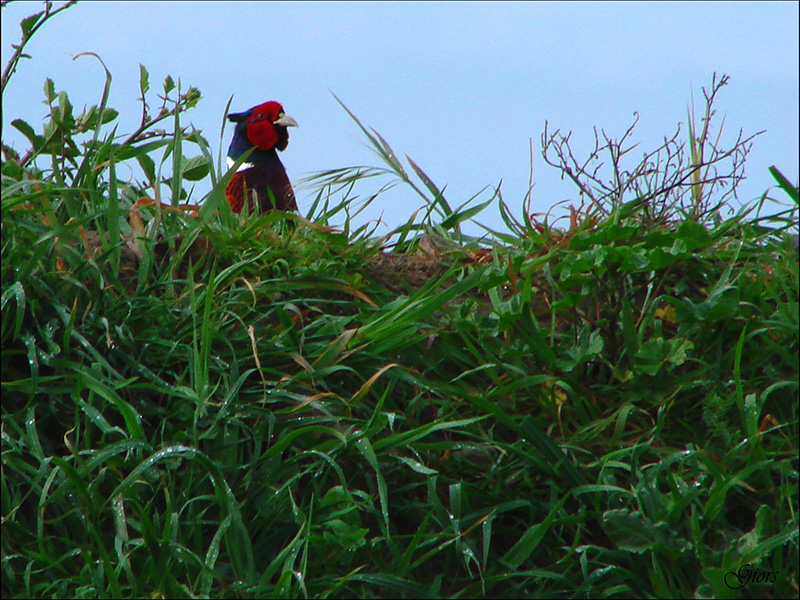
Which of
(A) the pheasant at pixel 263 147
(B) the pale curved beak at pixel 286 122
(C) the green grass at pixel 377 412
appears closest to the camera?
(C) the green grass at pixel 377 412

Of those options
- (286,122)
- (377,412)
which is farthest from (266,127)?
(377,412)

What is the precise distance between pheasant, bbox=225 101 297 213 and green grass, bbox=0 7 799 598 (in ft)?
4.80

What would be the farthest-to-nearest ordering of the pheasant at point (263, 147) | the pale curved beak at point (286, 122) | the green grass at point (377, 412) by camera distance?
the pale curved beak at point (286, 122)
the pheasant at point (263, 147)
the green grass at point (377, 412)

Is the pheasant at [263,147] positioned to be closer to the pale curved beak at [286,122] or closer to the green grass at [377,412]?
the pale curved beak at [286,122]

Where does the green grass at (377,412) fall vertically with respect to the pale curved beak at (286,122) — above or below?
below

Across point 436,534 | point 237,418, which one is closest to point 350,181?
point 237,418

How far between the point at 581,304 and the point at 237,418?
3.11 feet

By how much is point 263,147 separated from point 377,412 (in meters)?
2.54

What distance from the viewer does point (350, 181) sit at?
274 centimetres

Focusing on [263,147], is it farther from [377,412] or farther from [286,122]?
[377,412]

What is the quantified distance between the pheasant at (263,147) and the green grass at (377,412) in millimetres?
1464

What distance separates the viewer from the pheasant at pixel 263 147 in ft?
12.4

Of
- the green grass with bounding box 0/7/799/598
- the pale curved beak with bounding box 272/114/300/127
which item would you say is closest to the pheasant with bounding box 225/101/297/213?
the pale curved beak with bounding box 272/114/300/127

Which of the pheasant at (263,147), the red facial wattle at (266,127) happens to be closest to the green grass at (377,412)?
the pheasant at (263,147)
